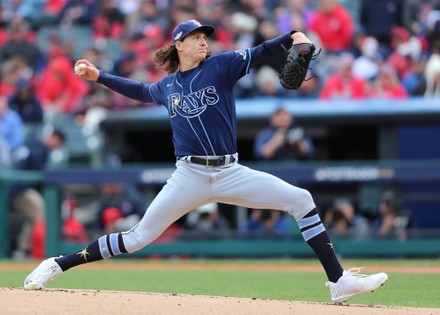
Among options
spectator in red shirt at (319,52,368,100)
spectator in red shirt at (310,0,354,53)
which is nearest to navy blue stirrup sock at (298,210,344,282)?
spectator in red shirt at (319,52,368,100)

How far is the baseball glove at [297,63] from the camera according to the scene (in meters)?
5.87

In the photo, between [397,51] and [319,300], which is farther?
Result: [397,51]

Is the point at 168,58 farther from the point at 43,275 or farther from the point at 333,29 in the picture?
the point at 333,29

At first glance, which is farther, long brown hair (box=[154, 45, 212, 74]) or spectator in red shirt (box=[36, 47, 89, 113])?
spectator in red shirt (box=[36, 47, 89, 113])

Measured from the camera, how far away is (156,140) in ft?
44.8

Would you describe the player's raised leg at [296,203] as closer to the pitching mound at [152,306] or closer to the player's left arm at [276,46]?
the pitching mound at [152,306]

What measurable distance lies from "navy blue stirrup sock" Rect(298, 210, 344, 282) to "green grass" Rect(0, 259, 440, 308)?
596mm

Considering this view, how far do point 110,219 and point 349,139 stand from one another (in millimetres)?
3423

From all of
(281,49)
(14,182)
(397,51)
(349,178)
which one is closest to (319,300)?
(281,49)

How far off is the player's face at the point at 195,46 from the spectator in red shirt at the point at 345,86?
659 centimetres

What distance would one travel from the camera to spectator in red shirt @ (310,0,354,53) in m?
13.9

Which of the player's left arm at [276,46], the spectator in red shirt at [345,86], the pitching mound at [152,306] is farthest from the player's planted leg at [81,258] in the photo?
the spectator in red shirt at [345,86]

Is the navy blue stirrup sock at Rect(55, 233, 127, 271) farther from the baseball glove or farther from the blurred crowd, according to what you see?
the blurred crowd

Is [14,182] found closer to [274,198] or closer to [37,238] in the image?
[37,238]
